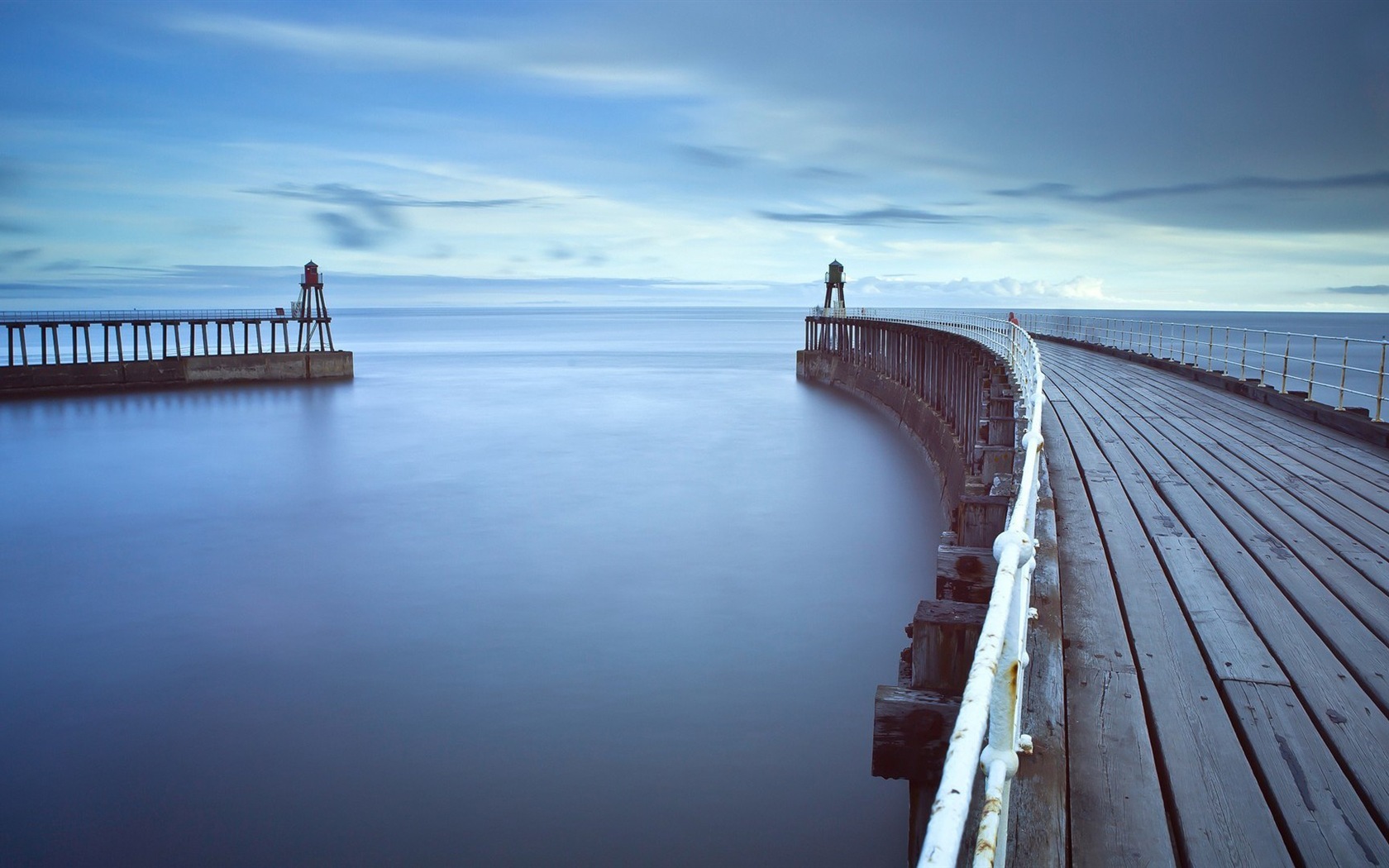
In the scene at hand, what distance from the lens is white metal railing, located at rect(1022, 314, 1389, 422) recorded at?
10.6 metres

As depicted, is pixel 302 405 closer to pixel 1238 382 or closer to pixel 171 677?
pixel 171 677

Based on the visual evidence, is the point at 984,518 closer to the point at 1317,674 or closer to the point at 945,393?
the point at 1317,674

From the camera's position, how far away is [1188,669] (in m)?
3.38

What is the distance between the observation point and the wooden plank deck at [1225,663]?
8.05 feet

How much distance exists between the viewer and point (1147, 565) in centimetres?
459

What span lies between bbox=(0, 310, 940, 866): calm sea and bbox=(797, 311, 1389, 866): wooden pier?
3600 mm

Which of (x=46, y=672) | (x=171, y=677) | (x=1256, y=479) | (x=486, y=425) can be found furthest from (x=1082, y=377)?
(x=486, y=425)

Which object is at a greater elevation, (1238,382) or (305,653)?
(1238,382)

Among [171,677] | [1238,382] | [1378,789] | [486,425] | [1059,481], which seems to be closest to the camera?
[1378,789]

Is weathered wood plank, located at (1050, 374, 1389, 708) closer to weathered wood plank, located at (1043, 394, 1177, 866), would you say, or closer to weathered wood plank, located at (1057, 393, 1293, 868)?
weathered wood plank, located at (1057, 393, 1293, 868)

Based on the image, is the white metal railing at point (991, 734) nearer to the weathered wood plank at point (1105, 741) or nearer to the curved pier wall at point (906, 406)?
the weathered wood plank at point (1105, 741)

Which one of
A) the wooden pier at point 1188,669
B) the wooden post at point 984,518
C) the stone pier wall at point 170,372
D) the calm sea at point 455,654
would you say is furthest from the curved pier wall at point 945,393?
the stone pier wall at point 170,372

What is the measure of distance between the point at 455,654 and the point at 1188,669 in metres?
9.20

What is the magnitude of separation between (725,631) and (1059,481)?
6072 mm
